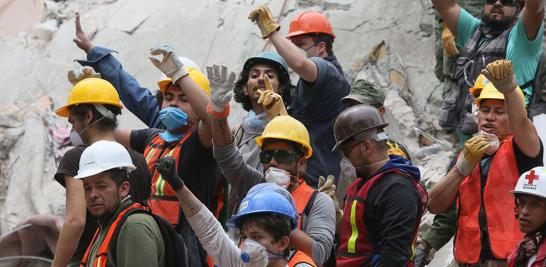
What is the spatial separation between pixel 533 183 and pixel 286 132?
1.41 metres

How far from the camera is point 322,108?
795 centimetres

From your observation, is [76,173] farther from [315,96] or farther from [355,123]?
[315,96]

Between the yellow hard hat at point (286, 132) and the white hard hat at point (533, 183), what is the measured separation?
4.05 ft

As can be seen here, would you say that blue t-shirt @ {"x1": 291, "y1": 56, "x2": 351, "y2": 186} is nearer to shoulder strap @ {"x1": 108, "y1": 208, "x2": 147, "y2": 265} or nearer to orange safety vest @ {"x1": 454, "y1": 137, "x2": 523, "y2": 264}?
orange safety vest @ {"x1": 454, "y1": 137, "x2": 523, "y2": 264}

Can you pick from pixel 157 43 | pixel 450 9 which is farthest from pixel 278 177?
pixel 157 43

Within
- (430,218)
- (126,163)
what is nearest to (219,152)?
(126,163)

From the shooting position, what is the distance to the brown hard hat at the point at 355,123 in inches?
258

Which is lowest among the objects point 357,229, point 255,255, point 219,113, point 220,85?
point 357,229

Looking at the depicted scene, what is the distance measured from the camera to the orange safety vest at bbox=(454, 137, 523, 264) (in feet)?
21.8

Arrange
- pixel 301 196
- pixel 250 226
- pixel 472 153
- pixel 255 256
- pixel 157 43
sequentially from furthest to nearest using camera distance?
1. pixel 157 43
2. pixel 472 153
3. pixel 301 196
4. pixel 250 226
5. pixel 255 256

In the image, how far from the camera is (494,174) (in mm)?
6785

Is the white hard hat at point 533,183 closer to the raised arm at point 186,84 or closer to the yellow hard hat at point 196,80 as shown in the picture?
the raised arm at point 186,84

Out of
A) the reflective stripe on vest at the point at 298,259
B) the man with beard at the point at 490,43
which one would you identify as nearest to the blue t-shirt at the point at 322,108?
the man with beard at the point at 490,43

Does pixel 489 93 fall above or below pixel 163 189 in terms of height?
above
